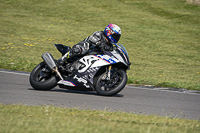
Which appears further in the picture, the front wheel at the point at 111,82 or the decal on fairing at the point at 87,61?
the decal on fairing at the point at 87,61

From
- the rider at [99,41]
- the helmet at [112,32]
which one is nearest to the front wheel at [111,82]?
the rider at [99,41]

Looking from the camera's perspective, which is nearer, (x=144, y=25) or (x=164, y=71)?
(x=164, y=71)

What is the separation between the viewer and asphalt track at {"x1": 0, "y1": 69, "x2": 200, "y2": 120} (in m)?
6.30

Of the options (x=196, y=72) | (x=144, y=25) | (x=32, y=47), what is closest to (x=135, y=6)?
(x=144, y=25)

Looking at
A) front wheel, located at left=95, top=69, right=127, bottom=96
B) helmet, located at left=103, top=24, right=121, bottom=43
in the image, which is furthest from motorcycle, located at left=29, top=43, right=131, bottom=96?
helmet, located at left=103, top=24, right=121, bottom=43

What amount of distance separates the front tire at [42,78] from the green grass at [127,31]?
10.7 feet

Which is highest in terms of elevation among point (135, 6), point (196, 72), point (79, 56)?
point (135, 6)

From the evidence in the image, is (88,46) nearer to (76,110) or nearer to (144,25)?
(76,110)

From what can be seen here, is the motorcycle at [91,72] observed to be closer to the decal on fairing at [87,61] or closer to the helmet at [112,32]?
the decal on fairing at [87,61]

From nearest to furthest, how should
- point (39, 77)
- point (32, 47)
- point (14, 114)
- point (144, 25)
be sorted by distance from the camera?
point (14, 114), point (39, 77), point (32, 47), point (144, 25)

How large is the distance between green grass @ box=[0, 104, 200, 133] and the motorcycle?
1808 millimetres

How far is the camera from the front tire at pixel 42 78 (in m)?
7.70

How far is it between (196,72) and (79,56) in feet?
22.2

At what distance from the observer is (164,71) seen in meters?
12.7
